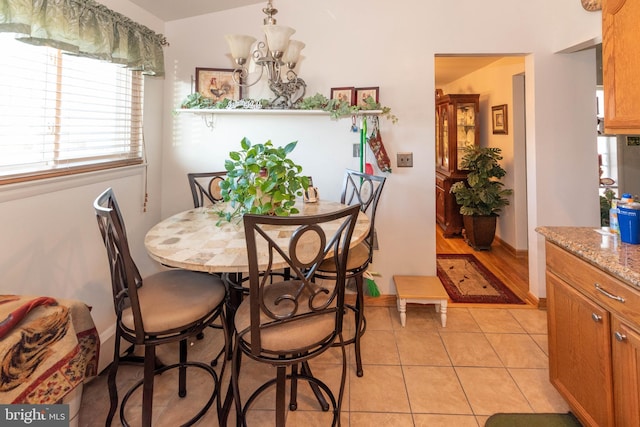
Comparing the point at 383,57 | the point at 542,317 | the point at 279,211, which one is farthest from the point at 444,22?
the point at 542,317

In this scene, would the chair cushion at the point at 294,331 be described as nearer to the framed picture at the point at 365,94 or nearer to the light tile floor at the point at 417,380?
the light tile floor at the point at 417,380

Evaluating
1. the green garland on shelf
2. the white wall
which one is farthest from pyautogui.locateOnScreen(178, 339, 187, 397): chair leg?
the green garland on shelf

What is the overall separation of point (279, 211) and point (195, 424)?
1126mm

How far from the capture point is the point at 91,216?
6.55 ft

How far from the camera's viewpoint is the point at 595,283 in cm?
131

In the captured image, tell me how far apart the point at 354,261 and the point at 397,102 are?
151 cm

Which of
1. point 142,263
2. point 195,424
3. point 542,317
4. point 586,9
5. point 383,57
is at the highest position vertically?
point 586,9

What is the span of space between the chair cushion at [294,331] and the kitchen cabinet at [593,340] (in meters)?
1.04

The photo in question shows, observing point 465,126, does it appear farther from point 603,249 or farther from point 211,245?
point 211,245

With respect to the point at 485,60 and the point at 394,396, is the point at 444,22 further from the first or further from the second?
the point at 394,396

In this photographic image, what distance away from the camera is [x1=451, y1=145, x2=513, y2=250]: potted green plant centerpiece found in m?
4.16

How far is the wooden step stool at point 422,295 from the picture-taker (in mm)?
2529

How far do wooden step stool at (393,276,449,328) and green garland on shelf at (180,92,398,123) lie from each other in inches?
56.0

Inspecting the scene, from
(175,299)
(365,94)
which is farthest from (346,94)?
(175,299)
